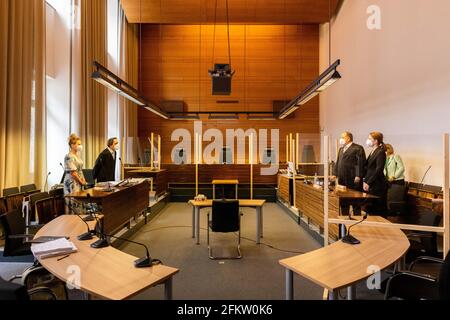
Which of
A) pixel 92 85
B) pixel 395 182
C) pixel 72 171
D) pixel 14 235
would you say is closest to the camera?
pixel 14 235

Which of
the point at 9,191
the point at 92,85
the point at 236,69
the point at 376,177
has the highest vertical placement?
the point at 236,69

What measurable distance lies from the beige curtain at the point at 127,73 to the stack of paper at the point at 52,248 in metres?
6.47

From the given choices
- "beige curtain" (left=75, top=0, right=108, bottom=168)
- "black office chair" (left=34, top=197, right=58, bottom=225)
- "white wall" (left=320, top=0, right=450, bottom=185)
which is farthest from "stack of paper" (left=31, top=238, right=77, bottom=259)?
"white wall" (left=320, top=0, right=450, bottom=185)

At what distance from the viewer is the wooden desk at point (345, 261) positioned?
1.61 m

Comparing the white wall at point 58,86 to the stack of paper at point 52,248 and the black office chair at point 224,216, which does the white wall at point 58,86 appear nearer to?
the black office chair at point 224,216

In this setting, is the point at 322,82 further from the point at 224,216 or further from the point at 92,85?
the point at 92,85

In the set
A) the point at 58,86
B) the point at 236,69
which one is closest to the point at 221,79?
the point at 58,86

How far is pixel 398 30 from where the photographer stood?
17.8 ft

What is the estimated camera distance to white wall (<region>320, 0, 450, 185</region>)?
4.39 m

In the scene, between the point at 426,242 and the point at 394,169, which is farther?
the point at 394,169

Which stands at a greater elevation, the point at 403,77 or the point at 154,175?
the point at 403,77

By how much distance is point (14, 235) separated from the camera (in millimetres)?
2650

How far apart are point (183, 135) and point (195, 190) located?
3.01 meters

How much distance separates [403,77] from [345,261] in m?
4.86
